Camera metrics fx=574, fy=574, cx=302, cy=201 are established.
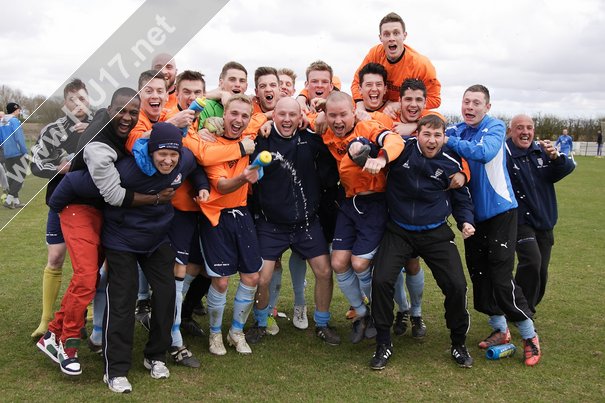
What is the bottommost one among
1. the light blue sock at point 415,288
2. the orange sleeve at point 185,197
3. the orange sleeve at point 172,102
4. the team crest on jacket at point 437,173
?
the light blue sock at point 415,288

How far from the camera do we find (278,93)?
18.7 ft

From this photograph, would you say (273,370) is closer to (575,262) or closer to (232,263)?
(232,263)

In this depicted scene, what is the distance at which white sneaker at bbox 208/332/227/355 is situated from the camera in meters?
4.99

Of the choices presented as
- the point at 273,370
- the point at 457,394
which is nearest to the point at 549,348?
the point at 457,394

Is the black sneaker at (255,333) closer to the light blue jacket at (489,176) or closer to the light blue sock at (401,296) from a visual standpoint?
the light blue sock at (401,296)

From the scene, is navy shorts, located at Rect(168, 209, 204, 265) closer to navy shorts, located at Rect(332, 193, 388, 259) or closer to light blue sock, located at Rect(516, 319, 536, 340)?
navy shorts, located at Rect(332, 193, 388, 259)

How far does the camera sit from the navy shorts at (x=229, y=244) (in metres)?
4.84

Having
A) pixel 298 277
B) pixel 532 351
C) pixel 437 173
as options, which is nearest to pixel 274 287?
pixel 298 277

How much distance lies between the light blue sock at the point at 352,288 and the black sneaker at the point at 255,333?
34.2 inches

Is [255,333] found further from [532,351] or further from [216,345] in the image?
[532,351]

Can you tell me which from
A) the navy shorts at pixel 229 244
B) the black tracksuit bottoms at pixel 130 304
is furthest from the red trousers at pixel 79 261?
the navy shorts at pixel 229 244

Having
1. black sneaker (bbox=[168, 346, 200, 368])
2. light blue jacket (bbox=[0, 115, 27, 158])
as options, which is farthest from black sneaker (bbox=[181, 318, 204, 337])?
light blue jacket (bbox=[0, 115, 27, 158])

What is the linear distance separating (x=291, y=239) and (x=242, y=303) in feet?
2.39

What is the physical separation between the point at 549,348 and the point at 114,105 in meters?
4.62
